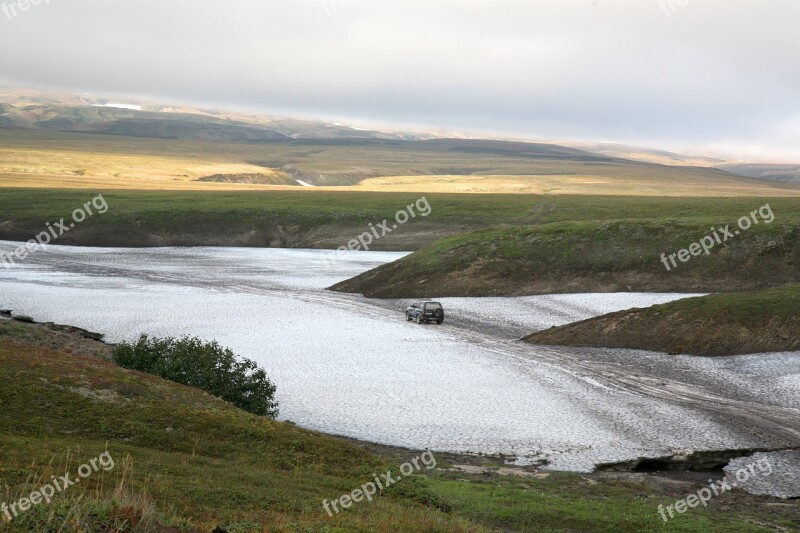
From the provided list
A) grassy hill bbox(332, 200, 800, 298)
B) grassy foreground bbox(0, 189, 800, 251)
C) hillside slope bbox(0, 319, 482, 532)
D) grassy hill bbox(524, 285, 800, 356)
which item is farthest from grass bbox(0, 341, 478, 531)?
grassy foreground bbox(0, 189, 800, 251)

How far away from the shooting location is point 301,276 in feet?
309

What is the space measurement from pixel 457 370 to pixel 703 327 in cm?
1871

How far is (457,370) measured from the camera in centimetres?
4744

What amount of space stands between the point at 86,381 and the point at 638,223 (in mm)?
71164

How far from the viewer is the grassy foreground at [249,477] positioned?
1769 centimetres

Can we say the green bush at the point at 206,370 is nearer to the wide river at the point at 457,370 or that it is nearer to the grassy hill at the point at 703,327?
the wide river at the point at 457,370

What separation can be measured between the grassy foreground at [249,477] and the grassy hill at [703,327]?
25296mm

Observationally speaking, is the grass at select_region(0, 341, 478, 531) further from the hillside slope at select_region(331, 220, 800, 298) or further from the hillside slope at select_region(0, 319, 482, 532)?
the hillside slope at select_region(331, 220, 800, 298)

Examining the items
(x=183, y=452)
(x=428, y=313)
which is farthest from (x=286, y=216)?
(x=183, y=452)

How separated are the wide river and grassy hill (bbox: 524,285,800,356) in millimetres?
2248

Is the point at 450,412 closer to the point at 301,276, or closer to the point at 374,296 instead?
the point at 374,296

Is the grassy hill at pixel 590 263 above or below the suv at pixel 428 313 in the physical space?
above

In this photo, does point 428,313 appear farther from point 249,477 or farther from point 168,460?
point 249,477

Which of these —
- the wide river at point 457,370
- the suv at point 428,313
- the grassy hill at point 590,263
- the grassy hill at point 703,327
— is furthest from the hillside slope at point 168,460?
the grassy hill at point 590,263
